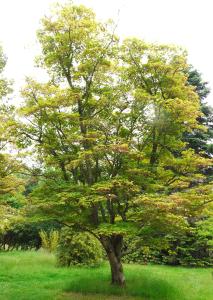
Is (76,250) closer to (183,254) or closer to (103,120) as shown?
(183,254)

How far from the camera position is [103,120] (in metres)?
12.0

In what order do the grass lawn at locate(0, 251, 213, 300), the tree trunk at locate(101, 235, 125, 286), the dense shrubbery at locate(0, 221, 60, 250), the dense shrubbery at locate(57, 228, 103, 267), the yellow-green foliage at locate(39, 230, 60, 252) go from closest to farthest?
the grass lawn at locate(0, 251, 213, 300), the tree trunk at locate(101, 235, 125, 286), the dense shrubbery at locate(57, 228, 103, 267), the yellow-green foliage at locate(39, 230, 60, 252), the dense shrubbery at locate(0, 221, 60, 250)

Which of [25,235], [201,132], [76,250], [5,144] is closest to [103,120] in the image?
[5,144]

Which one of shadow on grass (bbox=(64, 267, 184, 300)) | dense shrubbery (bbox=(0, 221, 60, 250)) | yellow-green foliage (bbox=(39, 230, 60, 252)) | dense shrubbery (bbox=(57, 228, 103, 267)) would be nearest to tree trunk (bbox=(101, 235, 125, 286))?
shadow on grass (bbox=(64, 267, 184, 300))

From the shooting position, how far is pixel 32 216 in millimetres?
11938

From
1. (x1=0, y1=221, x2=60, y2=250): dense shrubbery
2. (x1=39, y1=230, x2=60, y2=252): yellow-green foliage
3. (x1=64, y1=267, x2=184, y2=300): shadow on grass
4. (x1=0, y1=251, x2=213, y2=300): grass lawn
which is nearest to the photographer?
(x1=0, y1=251, x2=213, y2=300): grass lawn

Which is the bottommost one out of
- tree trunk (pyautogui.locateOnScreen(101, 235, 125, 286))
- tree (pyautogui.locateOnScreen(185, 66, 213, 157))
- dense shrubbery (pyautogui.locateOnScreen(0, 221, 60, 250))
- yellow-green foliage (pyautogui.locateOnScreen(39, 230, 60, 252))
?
tree trunk (pyautogui.locateOnScreen(101, 235, 125, 286))

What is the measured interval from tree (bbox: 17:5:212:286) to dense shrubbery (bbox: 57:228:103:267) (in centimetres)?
522

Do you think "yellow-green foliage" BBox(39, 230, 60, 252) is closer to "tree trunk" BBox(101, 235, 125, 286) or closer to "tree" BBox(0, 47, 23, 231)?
"tree" BBox(0, 47, 23, 231)

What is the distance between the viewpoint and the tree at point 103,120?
11.7 metres

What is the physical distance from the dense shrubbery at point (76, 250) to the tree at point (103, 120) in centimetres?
522

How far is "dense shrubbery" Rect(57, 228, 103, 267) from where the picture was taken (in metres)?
Result: 18.1

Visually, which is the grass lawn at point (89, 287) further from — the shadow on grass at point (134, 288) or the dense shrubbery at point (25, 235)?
the dense shrubbery at point (25, 235)

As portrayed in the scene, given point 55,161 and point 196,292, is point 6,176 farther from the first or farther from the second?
point 196,292
